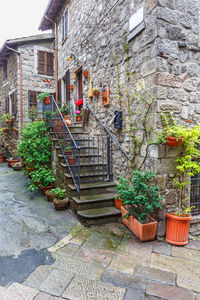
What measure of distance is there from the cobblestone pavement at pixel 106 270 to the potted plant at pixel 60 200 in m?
0.87

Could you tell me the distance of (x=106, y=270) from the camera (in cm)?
216

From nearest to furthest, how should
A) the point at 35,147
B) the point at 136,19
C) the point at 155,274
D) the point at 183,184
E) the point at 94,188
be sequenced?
the point at 155,274
the point at 183,184
the point at 136,19
the point at 94,188
the point at 35,147

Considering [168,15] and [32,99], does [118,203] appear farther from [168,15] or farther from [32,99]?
[32,99]

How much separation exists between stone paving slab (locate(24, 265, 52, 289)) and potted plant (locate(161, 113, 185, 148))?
7.06 feet

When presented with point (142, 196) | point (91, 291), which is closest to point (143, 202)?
point (142, 196)

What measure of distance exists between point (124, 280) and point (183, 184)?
1.55 meters

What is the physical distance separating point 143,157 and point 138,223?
100 centimetres

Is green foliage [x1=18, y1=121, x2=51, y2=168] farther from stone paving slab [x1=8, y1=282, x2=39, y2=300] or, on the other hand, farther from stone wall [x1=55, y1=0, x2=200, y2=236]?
stone paving slab [x1=8, y1=282, x2=39, y2=300]

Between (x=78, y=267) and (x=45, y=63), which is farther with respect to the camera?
(x=45, y=63)

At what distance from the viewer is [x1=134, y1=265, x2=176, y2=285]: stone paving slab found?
2.02 metres

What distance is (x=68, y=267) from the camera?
219 centimetres

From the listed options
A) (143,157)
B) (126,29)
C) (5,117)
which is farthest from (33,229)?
(5,117)

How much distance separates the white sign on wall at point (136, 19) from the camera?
3.06 meters

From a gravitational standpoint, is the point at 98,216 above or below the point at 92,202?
below
